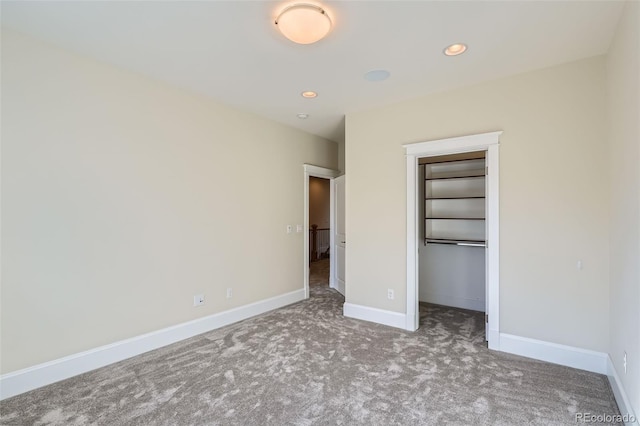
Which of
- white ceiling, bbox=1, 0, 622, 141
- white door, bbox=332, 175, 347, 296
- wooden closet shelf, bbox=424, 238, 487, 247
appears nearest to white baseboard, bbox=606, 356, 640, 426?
wooden closet shelf, bbox=424, 238, 487, 247

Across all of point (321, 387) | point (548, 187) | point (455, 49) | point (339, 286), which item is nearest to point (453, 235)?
point (548, 187)

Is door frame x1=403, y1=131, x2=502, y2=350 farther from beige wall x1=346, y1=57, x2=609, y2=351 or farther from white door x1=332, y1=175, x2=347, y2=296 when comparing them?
white door x1=332, y1=175, x2=347, y2=296

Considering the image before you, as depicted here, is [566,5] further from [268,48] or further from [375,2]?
[268,48]

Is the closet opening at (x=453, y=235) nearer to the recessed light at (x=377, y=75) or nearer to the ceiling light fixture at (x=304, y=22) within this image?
the recessed light at (x=377, y=75)

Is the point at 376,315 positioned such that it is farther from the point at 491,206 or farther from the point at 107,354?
the point at 107,354

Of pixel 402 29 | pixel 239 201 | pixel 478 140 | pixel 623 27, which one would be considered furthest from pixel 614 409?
pixel 239 201

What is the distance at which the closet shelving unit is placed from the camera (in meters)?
4.61

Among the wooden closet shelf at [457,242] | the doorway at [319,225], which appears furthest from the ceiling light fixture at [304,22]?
the doorway at [319,225]

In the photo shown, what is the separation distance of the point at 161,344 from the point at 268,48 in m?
3.09

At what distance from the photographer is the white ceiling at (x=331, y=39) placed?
6.98 ft

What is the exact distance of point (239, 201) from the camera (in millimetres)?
4156

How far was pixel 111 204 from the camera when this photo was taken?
295 cm

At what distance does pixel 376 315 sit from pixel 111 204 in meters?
3.23

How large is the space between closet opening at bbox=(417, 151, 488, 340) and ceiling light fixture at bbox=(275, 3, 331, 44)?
9.51 ft
